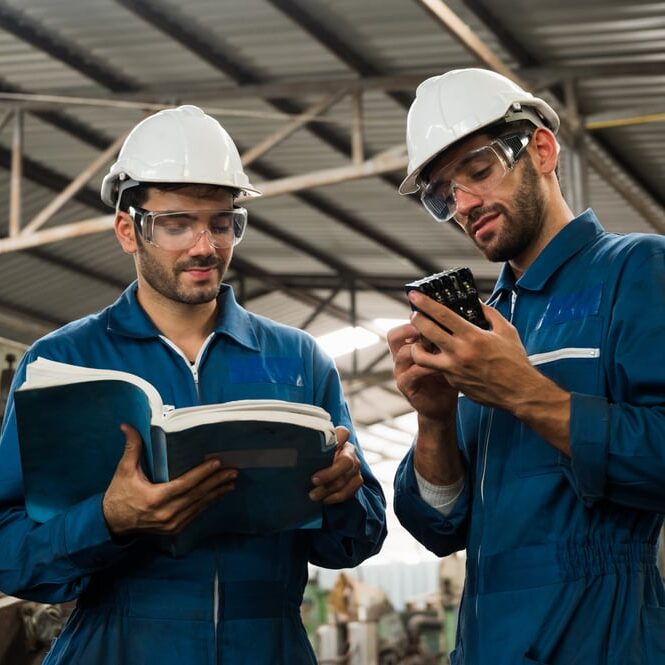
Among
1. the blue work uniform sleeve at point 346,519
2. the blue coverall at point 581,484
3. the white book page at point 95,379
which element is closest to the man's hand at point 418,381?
→ the blue coverall at point 581,484

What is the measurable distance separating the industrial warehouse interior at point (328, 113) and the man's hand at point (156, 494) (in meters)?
2.04

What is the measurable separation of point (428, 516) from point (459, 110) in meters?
1.01

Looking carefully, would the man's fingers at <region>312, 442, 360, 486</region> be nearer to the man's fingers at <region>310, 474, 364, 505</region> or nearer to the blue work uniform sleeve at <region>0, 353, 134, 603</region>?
the man's fingers at <region>310, 474, 364, 505</region>

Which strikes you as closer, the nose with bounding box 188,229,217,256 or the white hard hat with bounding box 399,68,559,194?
the white hard hat with bounding box 399,68,559,194

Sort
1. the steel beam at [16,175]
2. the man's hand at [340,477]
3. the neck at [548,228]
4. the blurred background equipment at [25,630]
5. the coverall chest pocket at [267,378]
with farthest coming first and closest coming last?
the steel beam at [16,175] → the blurred background equipment at [25,630] → the coverall chest pocket at [267,378] → the neck at [548,228] → the man's hand at [340,477]

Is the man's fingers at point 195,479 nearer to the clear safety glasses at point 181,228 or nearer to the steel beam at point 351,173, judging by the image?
the clear safety glasses at point 181,228

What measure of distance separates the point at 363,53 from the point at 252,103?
58.6 inches

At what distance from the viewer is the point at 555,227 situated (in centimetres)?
275

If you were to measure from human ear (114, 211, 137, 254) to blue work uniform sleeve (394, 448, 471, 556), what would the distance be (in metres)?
0.98

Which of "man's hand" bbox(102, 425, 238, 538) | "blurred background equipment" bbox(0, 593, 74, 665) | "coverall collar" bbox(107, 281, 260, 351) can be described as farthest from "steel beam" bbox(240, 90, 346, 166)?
"man's hand" bbox(102, 425, 238, 538)

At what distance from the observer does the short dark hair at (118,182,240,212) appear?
3.08 metres

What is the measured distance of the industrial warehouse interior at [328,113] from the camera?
795 cm

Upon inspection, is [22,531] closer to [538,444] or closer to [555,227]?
[538,444]

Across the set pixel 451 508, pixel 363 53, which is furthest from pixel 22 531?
pixel 363 53
